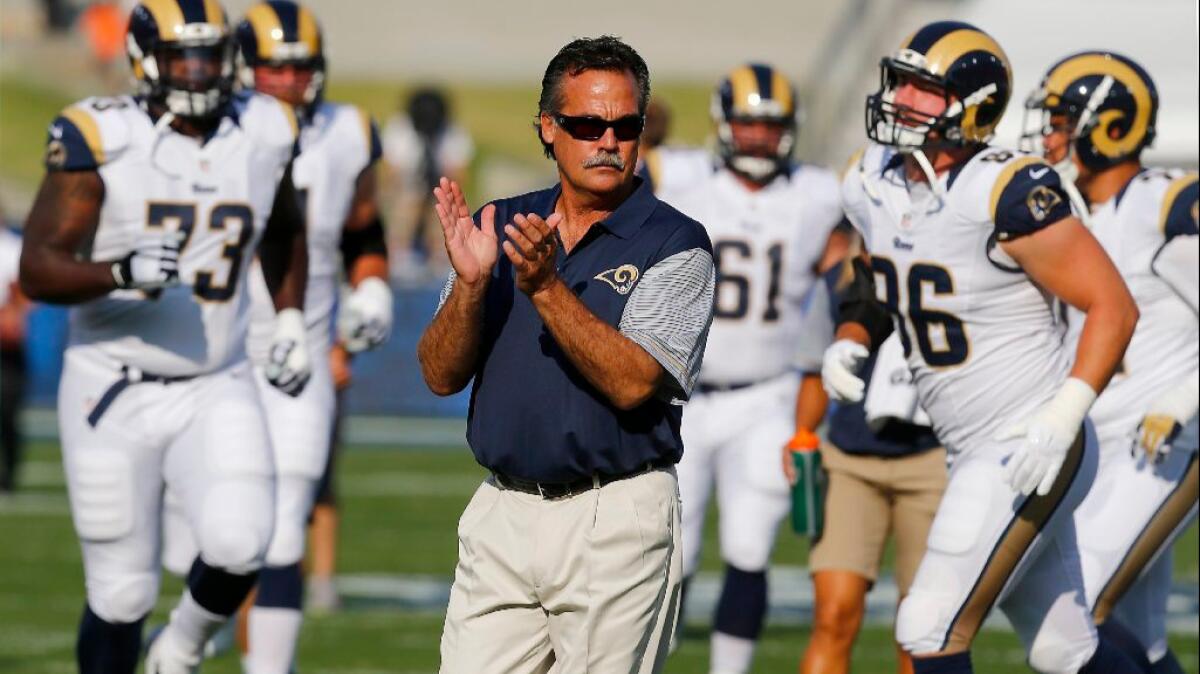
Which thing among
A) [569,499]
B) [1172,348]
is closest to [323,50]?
[1172,348]

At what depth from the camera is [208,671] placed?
302 inches

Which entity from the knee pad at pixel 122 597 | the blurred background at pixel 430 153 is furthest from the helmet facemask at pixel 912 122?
the blurred background at pixel 430 153

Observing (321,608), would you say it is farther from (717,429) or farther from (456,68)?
(456,68)

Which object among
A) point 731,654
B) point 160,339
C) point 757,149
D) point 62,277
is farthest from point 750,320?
point 62,277

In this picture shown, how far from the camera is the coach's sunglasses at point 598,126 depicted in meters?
4.38

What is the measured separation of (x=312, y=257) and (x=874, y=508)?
208 centimetres

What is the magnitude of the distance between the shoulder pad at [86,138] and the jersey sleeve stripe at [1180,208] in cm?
275

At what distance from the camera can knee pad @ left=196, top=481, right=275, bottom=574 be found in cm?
597

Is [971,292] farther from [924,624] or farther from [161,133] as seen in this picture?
[161,133]

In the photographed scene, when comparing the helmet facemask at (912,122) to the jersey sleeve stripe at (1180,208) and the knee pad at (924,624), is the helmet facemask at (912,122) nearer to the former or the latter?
the jersey sleeve stripe at (1180,208)

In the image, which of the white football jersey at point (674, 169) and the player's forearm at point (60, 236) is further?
the white football jersey at point (674, 169)

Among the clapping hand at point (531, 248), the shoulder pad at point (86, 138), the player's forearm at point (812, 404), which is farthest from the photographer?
the player's forearm at point (812, 404)

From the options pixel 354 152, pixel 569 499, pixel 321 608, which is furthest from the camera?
pixel 321 608

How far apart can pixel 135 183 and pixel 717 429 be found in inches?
89.8
